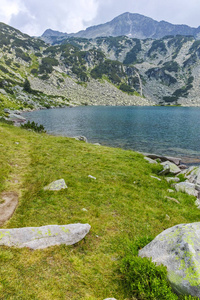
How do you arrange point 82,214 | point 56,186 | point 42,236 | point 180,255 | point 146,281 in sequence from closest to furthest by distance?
1. point 146,281
2. point 180,255
3. point 42,236
4. point 82,214
5. point 56,186

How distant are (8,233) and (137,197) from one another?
8.42m

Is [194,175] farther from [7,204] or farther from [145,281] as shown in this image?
[7,204]

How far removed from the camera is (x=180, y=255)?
5.36m

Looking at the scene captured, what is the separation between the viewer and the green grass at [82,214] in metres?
5.20

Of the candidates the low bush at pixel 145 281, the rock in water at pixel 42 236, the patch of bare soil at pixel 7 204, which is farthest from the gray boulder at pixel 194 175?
the patch of bare soil at pixel 7 204

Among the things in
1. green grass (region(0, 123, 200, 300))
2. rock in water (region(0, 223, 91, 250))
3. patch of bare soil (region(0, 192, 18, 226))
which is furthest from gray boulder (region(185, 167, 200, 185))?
patch of bare soil (region(0, 192, 18, 226))

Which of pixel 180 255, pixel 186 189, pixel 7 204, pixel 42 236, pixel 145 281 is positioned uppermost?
pixel 180 255

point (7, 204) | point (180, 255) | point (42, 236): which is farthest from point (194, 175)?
point (7, 204)

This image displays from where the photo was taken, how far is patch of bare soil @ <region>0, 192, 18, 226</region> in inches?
312

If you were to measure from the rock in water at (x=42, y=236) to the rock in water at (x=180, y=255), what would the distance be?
2.76m

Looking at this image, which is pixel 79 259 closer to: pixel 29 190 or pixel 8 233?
pixel 8 233

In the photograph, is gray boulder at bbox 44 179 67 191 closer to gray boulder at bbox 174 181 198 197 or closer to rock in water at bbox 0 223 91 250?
rock in water at bbox 0 223 91 250

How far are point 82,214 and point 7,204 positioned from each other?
4084 mm

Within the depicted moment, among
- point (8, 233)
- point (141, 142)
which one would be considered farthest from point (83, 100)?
point (8, 233)
